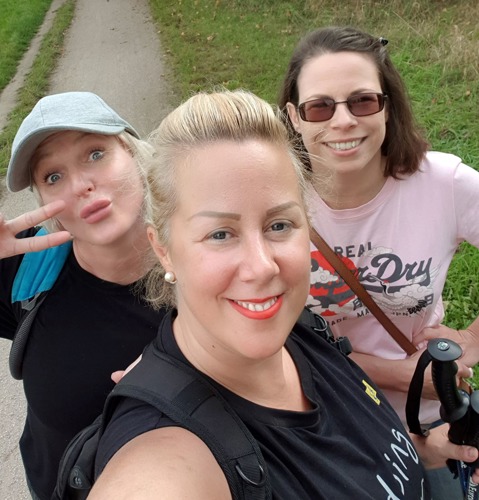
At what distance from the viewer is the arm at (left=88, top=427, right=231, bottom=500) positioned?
3.33ft

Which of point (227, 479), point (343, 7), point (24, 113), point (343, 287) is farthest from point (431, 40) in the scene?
point (227, 479)

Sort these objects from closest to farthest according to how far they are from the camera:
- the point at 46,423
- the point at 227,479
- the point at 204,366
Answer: the point at 227,479 < the point at 204,366 < the point at 46,423

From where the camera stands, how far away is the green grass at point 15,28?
9297 mm

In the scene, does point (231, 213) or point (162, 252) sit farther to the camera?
point (162, 252)

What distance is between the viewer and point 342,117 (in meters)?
1.98

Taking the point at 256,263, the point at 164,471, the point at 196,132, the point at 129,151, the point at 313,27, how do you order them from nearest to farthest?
1. the point at 164,471
2. the point at 256,263
3. the point at 196,132
4. the point at 129,151
5. the point at 313,27

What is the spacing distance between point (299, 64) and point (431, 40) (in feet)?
14.6

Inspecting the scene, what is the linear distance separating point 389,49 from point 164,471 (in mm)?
5986

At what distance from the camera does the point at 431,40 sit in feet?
19.2

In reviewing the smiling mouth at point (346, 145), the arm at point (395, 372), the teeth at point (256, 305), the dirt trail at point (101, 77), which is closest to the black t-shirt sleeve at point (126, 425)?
the teeth at point (256, 305)

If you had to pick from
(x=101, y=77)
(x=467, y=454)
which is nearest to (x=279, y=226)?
(x=467, y=454)

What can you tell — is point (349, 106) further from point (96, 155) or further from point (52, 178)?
point (52, 178)

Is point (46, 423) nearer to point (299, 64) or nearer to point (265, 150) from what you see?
point (265, 150)

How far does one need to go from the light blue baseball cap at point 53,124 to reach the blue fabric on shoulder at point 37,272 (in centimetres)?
27
